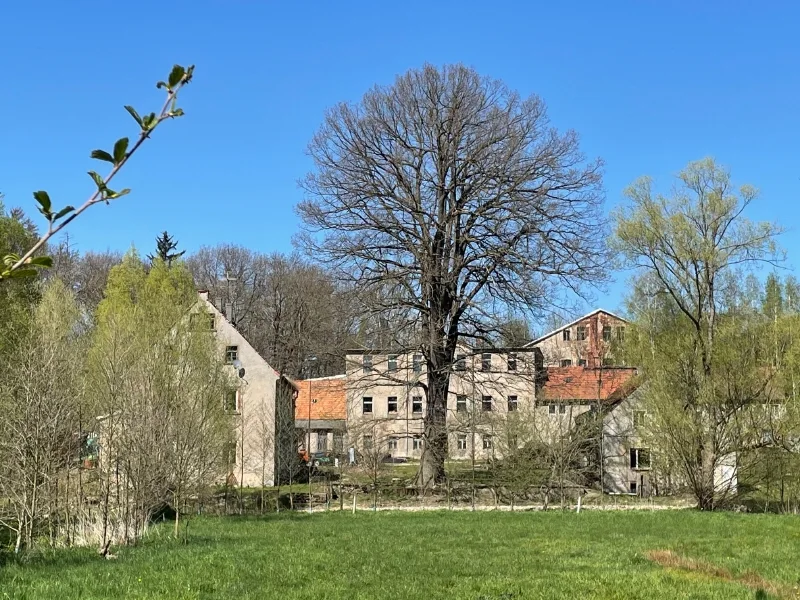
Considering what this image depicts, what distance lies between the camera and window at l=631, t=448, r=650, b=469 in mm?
31987

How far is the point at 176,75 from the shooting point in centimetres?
189

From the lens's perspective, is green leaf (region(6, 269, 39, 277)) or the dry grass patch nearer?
green leaf (region(6, 269, 39, 277))

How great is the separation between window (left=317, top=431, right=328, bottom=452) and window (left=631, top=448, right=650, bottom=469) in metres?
22.4

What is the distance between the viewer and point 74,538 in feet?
50.0

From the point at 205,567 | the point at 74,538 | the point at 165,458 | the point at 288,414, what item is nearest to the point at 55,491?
the point at 74,538

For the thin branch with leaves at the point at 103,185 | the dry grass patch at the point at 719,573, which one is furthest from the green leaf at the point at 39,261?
the dry grass patch at the point at 719,573

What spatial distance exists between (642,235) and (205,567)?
878 inches

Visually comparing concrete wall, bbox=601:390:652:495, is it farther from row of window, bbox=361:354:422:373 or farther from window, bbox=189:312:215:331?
window, bbox=189:312:215:331

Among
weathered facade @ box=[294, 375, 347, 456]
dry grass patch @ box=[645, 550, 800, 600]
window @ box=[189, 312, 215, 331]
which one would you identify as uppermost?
window @ box=[189, 312, 215, 331]

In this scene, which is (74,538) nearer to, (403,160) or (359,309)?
(359,309)

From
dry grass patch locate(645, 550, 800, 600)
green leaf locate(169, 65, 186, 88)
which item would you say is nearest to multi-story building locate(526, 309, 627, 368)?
dry grass patch locate(645, 550, 800, 600)

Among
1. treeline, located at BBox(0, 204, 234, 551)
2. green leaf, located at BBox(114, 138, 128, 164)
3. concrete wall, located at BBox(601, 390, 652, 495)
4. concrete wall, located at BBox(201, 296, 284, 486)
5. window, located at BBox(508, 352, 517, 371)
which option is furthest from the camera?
concrete wall, located at BBox(201, 296, 284, 486)

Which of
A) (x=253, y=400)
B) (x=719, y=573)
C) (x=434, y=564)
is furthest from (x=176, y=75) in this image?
(x=253, y=400)

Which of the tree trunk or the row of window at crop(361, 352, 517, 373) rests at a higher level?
the row of window at crop(361, 352, 517, 373)
